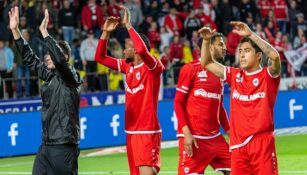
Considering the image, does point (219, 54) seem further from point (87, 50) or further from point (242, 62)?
point (87, 50)

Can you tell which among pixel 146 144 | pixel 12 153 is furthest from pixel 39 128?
pixel 146 144

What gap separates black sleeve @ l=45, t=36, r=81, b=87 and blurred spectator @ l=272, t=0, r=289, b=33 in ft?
81.7

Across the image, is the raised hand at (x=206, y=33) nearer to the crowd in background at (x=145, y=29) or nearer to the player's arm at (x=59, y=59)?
the player's arm at (x=59, y=59)

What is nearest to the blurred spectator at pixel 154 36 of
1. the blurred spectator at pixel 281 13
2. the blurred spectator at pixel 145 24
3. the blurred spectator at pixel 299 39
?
the blurred spectator at pixel 145 24

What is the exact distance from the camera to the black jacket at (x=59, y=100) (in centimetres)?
1112

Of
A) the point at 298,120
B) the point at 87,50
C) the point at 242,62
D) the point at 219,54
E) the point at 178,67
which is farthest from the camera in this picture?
the point at 178,67

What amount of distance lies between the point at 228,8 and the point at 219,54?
73.2ft

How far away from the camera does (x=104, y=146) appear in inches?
889

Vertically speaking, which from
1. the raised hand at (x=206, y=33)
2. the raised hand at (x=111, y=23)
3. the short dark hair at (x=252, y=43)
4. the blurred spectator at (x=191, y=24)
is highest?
the raised hand at (x=111, y=23)

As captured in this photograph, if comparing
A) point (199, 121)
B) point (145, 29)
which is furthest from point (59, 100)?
point (145, 29)

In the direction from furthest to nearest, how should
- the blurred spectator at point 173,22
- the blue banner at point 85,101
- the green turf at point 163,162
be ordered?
the blurred spectator at point 173,22
the blue banner at point 85,101
the green turf at point 163,162

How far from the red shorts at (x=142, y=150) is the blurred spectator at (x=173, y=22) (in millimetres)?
19229

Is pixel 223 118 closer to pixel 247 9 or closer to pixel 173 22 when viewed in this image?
pixel 173 22

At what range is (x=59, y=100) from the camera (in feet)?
36.8
